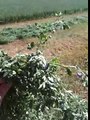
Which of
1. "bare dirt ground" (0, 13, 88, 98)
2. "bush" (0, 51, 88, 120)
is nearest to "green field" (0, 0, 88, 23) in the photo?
"bare dirt ground" (0, 13, 88, 98)

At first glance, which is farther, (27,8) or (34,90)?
(27,8)

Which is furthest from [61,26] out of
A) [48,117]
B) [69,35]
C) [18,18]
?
[18,18]

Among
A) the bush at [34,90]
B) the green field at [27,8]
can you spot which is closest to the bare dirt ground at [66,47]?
the green field at [27,8]

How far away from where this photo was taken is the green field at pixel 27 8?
7653mm

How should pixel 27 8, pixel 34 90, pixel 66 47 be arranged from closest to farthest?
pixel 34 90 → pixel 66 47 → pixel 27 8

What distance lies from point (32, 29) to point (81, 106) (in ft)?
15.7

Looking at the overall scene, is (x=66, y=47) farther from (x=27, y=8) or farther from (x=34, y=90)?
(x=34, y=90)

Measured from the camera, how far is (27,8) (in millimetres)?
7742

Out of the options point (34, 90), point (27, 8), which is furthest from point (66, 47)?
point (34, 90)

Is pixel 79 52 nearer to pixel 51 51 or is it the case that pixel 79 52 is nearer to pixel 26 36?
pixel 51 51

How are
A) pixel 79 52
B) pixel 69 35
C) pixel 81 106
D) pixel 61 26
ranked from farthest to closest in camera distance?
pixel 69 35 < pixel 79 52 < pixel 61 26 < pixel 81 106

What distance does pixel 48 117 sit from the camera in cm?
293

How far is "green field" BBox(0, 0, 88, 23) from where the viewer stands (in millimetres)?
7653

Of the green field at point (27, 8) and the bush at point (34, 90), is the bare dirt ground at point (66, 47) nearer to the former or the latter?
the green field at point (27, 8)
